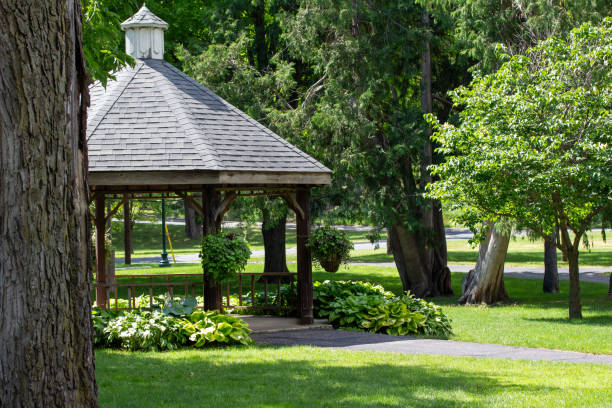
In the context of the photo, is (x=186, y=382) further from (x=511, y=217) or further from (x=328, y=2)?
(x=328, y=2)

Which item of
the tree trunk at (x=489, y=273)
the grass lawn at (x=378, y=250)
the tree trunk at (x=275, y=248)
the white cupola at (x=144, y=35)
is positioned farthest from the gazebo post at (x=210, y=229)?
the grass lawn at (x=378, y=250)

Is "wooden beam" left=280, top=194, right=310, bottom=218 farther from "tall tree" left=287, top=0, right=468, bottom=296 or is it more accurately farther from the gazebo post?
"tall tree" left=287, top=0, right=468, bottom=296

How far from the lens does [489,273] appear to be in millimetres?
21859

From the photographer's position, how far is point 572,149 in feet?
54.1

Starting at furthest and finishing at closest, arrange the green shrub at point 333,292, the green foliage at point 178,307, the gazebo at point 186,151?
the green shrub at point 333,292 → the gazebo at point 186,151 → the green foliage at point 178,307

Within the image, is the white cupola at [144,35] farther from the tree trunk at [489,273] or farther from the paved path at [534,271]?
the paved path at [534,271]

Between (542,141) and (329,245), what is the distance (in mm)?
5268

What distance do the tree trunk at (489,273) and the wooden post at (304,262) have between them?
8.72 m

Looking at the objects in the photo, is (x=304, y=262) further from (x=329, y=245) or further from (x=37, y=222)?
(x=37, y=222)

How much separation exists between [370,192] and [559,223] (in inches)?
230

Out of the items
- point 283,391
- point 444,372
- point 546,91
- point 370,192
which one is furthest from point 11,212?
point 370,192

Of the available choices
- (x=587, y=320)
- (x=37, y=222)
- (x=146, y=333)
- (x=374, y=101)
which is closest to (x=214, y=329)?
(x=146, y=333)

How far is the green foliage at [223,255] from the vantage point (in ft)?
41.1

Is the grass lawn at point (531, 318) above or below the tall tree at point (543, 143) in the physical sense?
below
